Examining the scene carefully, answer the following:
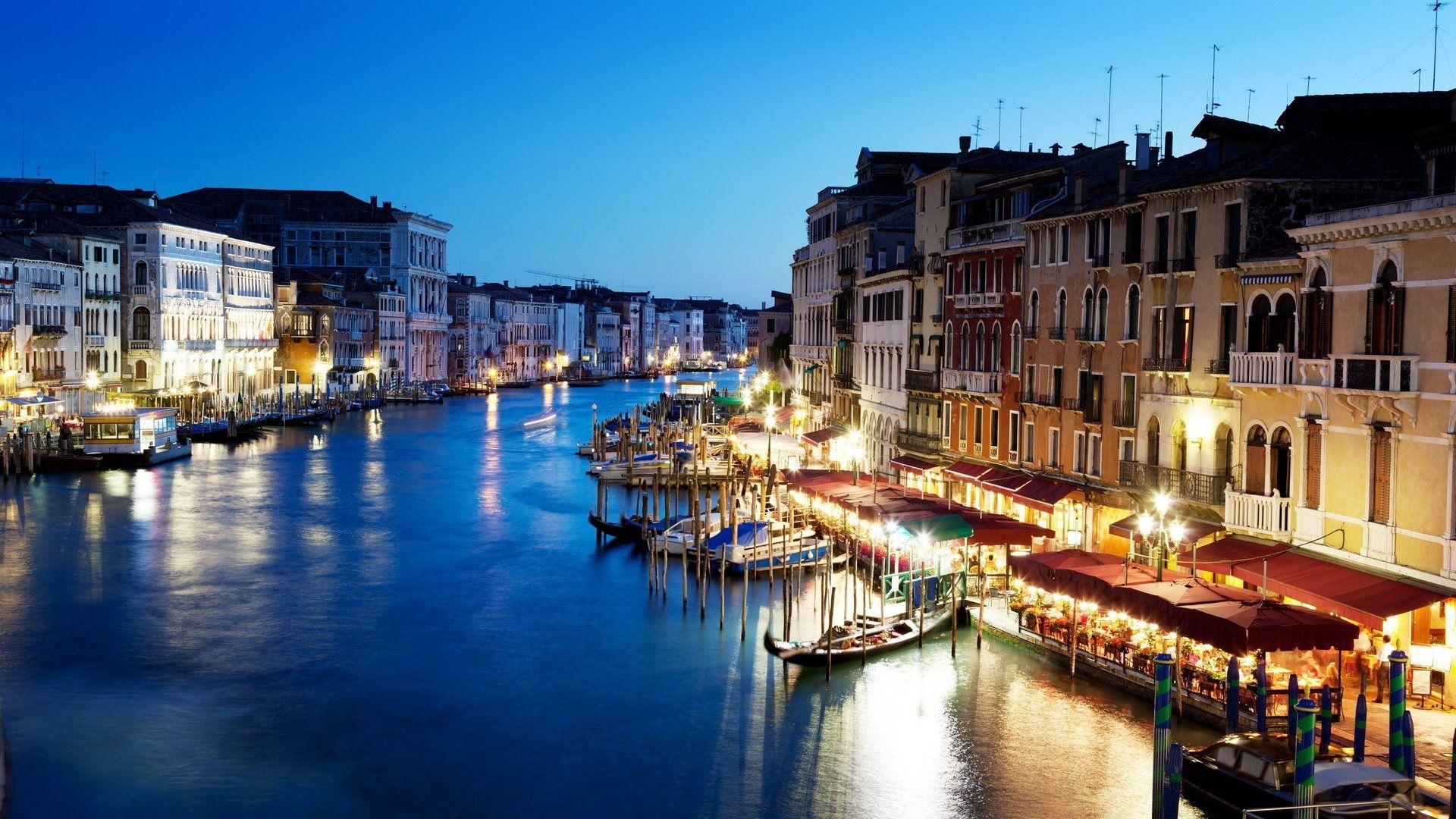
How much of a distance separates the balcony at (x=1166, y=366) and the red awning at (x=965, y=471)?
5.26m

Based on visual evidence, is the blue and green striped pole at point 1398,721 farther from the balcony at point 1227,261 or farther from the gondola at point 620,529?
the gondola at point 620,529

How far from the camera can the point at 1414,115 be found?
18.7m

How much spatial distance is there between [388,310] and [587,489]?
46806mm

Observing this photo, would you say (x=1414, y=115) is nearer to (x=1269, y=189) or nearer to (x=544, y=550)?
(x=1269, y=189)

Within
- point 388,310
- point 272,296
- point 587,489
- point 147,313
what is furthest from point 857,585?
→ point 388,310

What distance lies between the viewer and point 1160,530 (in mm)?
16766

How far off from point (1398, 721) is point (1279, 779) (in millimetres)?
1022

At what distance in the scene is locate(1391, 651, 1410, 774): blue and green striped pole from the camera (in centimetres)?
1144

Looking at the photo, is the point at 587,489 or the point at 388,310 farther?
the point at 388,310

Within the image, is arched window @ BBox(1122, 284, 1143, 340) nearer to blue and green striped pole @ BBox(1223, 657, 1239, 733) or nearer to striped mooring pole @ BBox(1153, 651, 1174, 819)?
blue and green striped pole @ BBox(1223, 657, 1239, 733)

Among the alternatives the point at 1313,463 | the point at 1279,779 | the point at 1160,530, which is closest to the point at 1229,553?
the point at 1160,530

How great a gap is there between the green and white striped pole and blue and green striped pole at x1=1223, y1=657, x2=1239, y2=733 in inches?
93.4

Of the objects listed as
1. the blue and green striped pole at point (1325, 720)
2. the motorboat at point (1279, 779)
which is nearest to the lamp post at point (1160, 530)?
the blue and green striped pole at point (1325, 720)

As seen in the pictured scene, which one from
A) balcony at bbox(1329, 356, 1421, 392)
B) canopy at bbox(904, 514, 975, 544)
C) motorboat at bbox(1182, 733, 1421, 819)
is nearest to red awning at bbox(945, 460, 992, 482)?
canopy at bbox(904, 514, 975, 544)
